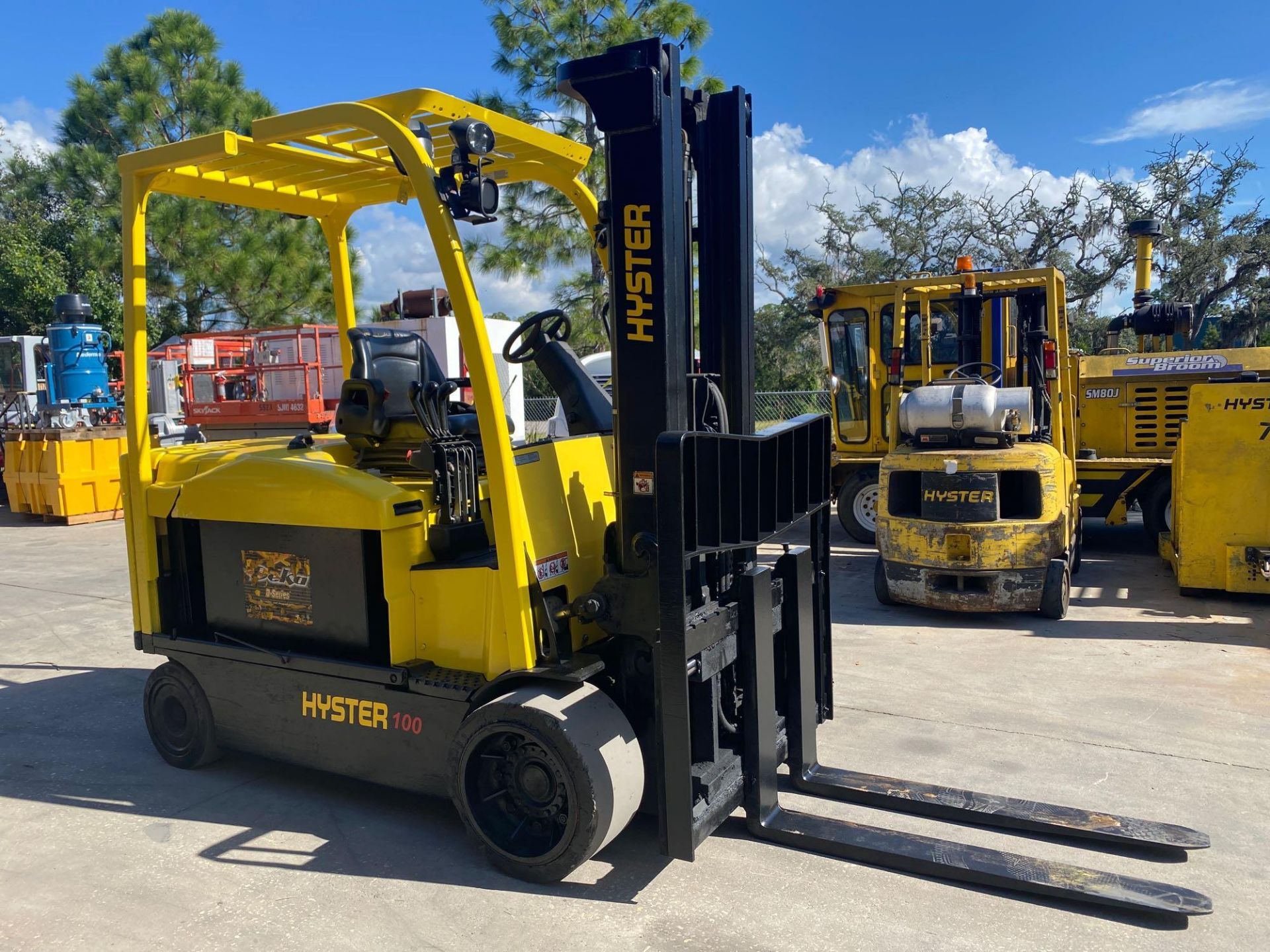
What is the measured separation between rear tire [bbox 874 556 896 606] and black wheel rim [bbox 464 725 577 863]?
15.6 ft

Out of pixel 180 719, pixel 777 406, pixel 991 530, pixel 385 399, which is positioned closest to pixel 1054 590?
pixel 991 530

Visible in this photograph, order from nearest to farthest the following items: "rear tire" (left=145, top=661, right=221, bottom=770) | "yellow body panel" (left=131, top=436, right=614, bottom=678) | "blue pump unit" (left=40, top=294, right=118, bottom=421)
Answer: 1. "yellow body panel" (left=131, top=436, right=614, bottom=678)
2. "rear tire" (left=145, top=661, right=221, bottom=770)
3. "blue pump unit" (left=40, top=294, right=118, bottom=421)

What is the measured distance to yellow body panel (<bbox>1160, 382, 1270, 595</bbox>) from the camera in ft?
23.6

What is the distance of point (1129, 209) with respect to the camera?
2178 cm

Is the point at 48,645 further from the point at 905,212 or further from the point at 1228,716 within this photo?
the point at 905,212

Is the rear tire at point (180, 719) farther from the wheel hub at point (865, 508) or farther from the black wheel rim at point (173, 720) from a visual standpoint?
the wheel hub at point (865, 508)

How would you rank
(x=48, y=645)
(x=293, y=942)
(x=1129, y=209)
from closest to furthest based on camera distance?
(x=293, y=942) < (x=48, y=645) < (x=1129, y=209)

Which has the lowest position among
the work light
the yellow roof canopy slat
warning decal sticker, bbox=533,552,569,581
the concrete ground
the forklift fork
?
the concrete ground

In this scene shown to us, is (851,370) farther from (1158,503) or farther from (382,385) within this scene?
(382,385)

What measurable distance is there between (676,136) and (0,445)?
17.3m

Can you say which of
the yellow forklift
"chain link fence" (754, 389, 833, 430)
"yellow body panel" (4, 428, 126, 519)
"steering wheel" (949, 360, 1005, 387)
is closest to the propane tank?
"steering wheel" (949, 360, 1005, 387)

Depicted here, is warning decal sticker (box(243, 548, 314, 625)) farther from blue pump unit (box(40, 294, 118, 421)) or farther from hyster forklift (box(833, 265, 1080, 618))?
blue pump unit (box(40, 294, 118, 421))

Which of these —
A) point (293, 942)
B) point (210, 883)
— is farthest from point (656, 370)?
point (210, 883)

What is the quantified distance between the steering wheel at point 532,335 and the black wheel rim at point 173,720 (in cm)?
230
